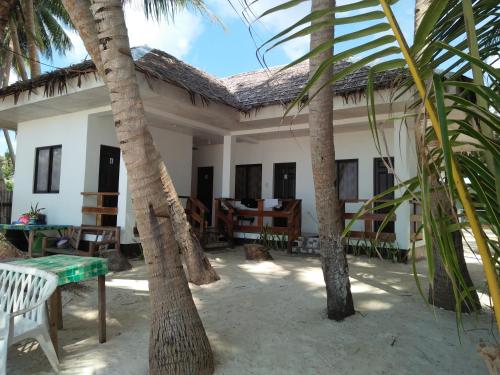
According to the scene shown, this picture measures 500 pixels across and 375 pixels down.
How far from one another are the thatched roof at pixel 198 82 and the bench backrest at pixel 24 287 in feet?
14.2

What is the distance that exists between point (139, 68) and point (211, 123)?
3.64 metres

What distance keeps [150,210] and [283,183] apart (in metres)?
9.22

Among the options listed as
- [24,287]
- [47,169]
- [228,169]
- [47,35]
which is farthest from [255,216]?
[47,35]

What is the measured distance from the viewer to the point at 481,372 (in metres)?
2.86

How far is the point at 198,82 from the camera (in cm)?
846

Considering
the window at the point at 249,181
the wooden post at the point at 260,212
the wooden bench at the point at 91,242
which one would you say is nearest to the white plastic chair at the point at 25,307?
the wooden bench at the point at 91,242

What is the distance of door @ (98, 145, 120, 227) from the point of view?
909 cm

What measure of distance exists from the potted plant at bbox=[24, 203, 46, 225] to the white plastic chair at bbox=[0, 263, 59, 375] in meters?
6.31

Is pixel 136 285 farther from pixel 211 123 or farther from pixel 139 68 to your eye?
pixel 211 123

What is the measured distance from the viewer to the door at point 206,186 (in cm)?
1286

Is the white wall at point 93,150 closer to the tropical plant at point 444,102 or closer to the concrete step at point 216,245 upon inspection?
the concrete step at point 216,245

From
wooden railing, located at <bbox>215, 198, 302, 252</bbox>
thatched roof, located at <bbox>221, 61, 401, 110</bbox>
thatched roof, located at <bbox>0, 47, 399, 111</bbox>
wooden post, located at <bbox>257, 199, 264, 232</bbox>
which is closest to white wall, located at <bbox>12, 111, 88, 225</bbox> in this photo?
thatched roof, located at <bbox>0, 47, 399, 111</bbox>

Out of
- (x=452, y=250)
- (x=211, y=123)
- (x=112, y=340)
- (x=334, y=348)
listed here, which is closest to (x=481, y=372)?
(x=334, y=348)

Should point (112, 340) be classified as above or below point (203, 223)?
below
